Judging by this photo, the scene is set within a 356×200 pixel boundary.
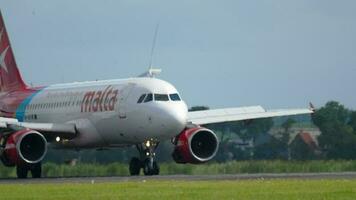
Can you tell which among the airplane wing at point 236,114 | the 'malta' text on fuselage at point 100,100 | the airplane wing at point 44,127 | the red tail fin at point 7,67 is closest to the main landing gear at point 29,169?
the airplane wing at point 44,127

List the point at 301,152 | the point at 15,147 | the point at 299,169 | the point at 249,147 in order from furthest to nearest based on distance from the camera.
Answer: the point at 249,147
the point at 301,152
the point at 299,169
the point at 15,147

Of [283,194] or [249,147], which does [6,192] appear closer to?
[283,194]

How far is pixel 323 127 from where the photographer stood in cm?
7238

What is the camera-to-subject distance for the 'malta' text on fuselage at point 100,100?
53.4 metres

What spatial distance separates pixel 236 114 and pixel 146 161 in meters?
8.42

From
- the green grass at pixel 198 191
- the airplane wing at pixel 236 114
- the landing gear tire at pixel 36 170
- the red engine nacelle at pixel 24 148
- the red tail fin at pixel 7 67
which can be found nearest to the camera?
the green grass at pixel 198 191

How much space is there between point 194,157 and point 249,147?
2815cm

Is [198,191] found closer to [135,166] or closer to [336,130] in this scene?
[135,166]

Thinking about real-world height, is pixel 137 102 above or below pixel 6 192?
above

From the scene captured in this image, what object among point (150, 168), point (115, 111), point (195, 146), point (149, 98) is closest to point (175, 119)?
point (149, 98)

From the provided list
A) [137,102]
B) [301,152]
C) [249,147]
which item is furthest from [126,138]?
[249,147]

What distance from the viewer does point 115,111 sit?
53000 mm

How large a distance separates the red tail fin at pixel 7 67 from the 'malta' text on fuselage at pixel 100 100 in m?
8.07

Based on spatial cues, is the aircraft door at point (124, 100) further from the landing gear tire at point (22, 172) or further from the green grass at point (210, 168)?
the green grass at point (210, 168)
